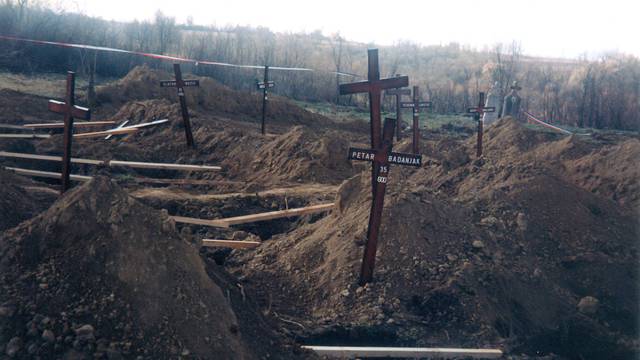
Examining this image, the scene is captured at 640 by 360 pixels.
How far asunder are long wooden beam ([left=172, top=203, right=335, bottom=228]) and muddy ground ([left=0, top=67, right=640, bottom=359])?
0.58 feet

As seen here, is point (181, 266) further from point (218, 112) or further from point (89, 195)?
point (218, 112)

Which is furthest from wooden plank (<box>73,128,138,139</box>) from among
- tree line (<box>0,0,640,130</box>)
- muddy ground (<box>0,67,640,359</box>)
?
A: tree line (<box>0,0,640,130</box>)

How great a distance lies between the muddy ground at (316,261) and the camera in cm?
472

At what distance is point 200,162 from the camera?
49.4 ft

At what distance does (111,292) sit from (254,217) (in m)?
4.92

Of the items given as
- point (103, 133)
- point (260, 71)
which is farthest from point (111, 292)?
point (260, 71)

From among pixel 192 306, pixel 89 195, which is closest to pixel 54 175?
pixel 89 195

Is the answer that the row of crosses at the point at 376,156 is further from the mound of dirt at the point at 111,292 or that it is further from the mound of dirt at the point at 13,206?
the mound of dirt at the point at 13,206

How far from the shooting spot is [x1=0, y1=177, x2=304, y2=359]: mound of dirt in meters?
4.47

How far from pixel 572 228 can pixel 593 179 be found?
4.40 meters

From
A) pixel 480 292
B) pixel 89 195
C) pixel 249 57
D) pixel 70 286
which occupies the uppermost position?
pixel 249 57

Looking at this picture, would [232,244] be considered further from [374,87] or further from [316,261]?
[374,87]

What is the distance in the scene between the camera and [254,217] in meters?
9.59

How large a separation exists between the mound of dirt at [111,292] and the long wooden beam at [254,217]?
11.9ft
